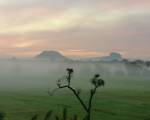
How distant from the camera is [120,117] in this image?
69.1 m

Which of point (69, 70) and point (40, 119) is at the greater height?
point (69, 70)

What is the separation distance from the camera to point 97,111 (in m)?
76.6

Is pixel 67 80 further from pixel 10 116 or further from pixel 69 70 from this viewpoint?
pixel 10 116

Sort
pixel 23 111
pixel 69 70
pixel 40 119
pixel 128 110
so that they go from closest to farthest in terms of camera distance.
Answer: pixel 69 70, pixel 40 119, pixel 23 111, pixel 128 110

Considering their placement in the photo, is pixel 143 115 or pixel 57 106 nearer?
pixel 143 115

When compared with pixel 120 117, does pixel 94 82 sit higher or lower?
higher

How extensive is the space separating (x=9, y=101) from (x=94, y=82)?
63.5 metres

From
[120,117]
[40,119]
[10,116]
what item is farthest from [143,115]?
[10,116]

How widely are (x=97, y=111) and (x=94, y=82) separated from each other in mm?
45866

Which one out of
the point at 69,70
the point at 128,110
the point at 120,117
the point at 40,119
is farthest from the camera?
the point at 128,110

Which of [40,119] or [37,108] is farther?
[37,108]

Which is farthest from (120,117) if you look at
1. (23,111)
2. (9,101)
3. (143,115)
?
(9,101)

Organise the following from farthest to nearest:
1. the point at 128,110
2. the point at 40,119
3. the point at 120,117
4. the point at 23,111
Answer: the point at 128,110, the point at 23,111, the point at 120,117, the point at 40,119

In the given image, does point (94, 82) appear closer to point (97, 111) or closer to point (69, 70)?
point (69, 70)
